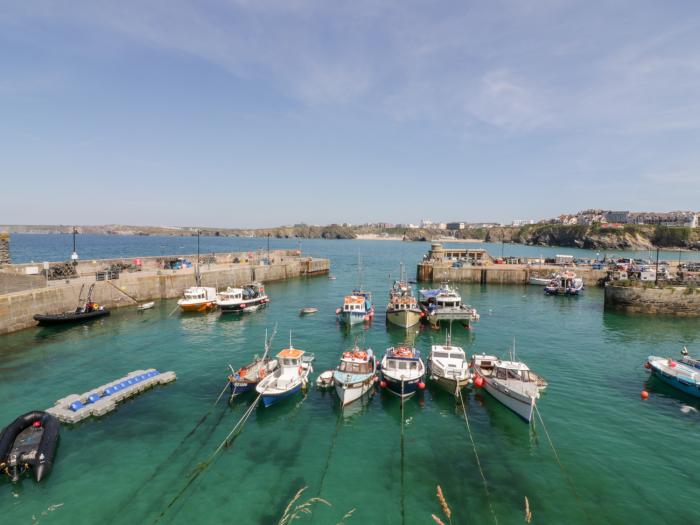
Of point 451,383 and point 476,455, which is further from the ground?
point 451,383

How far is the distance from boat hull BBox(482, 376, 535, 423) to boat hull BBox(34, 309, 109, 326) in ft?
154

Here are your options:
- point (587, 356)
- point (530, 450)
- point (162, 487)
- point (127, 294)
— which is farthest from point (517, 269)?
point (162, 487)

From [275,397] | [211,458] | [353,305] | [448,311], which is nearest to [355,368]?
[275,397]

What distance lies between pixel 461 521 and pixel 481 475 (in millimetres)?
3578

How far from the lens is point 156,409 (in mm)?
25141

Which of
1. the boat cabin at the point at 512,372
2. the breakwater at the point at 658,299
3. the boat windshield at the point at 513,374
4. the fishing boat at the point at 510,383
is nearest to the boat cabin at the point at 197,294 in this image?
the fishing boat at the point at 510,383

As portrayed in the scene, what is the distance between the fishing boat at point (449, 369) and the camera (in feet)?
90.5

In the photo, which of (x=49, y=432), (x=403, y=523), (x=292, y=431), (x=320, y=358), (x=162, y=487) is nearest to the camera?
(x=403, y=523)

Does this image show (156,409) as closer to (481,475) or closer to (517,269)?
(481,475)

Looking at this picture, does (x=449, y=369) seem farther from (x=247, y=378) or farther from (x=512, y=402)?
(x=247, y=378)

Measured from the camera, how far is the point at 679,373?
1150 inches

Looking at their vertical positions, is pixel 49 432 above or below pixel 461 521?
above

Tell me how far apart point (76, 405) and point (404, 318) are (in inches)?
1293

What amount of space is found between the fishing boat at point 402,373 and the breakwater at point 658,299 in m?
44.7
